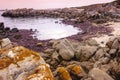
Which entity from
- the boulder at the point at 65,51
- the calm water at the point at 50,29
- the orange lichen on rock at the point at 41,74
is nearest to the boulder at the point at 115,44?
the boulder at the point at 65,51

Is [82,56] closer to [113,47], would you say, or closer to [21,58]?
[113,47]

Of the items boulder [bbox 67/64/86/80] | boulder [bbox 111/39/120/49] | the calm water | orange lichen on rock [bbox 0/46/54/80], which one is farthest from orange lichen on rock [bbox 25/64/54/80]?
the calm water

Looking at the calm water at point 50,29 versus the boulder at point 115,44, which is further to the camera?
the calm water at point 50,29

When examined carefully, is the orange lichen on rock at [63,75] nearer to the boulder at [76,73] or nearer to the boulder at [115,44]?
the boulder at [76,73]

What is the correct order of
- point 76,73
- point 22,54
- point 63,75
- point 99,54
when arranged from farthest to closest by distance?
point 99,54 → point 76,73 → point 63,75 → point 22,54

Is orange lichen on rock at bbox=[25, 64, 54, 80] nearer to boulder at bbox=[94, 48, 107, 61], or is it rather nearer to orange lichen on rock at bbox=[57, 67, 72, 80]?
orange lichen on rock at bbox=[57, 67, 72, 80]

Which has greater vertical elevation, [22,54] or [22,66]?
[22,54]

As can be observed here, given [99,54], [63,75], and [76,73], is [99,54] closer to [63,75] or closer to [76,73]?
[76,73]

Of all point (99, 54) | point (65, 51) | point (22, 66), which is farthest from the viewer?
point (65, 51)

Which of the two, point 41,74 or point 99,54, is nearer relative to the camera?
point 41,74

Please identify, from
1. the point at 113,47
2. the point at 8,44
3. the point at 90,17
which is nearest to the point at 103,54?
the point at 113,47

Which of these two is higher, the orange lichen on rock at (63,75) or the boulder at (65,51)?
the orange lichen on rock at (63,75)

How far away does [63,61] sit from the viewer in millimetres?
19188

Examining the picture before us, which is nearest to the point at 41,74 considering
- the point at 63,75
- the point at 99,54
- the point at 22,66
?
the point at 22,66
